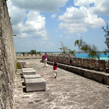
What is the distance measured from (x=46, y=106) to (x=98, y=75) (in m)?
4.22

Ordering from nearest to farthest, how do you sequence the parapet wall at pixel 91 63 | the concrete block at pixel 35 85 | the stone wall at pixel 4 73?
the stone wall at pixel 4 73 < the concrete block at pixel 35 85 < the parapet wall at pixel 91 63

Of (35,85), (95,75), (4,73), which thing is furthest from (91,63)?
(4,73)

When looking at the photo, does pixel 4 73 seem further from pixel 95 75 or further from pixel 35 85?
pixel 95 75

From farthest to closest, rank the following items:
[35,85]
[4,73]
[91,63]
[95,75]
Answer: [91,63] → [95,75] → [35,85] → [4,73]

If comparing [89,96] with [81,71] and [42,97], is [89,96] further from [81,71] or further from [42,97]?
[81,71]

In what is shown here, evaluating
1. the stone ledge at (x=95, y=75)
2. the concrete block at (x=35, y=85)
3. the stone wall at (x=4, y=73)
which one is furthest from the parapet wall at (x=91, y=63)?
the stone wall at (x=4, y=73)

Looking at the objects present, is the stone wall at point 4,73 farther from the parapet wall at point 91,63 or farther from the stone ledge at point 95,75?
the parapet wall at point 91,63

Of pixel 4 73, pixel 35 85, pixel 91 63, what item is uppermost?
pixel 4 73

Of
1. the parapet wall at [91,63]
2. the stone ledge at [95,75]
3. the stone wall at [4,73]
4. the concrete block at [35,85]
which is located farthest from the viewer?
the parapet wall at [91,63]

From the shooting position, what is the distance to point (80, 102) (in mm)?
4281

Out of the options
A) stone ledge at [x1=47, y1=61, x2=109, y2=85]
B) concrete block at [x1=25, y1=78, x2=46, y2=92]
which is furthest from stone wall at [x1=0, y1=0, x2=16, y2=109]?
stone ledge at [x1=47, y1=61, x2=109, y2=85]

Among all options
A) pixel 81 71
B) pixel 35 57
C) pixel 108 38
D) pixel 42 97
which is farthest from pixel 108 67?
pixel 35 57

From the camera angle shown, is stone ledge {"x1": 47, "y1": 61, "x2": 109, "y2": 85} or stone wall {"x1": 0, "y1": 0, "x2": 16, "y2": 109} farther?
stone ledge {"x1": 47, "y1": 61, "x2": 109, "y2": 85}

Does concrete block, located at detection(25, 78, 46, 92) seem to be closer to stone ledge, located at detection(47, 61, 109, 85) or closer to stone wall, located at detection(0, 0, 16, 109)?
stone wall, located at detection(0, 0, 16, 109)
